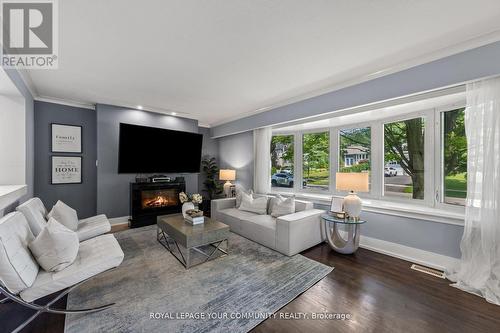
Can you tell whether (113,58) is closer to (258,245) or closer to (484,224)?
(258,245)

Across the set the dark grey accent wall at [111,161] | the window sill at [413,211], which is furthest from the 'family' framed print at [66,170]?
the window sill at [413,211]

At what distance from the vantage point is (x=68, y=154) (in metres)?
4.12

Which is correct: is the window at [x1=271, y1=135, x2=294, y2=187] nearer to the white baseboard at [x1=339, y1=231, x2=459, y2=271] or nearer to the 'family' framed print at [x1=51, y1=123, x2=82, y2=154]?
the white baseboard at [x1=339, y1=231, x2=459, y2=271]

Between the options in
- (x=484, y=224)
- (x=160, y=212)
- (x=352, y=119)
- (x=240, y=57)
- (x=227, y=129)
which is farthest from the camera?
(x=227, y=129)

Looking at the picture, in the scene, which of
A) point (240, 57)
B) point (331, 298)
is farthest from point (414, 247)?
point (240, 57)

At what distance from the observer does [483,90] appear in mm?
Result: 2146

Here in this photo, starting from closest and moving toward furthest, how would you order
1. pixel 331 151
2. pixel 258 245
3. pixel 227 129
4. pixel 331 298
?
pixel 331 298
pixel 258 245
pixel 331 151
pixel 227 129

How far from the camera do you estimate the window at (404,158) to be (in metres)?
3.02

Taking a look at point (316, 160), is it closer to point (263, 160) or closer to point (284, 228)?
point (263, 160)

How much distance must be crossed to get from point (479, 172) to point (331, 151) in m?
2.04

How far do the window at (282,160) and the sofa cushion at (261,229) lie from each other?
144 centimetres

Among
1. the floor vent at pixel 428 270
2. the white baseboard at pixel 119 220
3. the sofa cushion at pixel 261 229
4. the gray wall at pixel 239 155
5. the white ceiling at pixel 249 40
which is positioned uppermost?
the white ceiling at pixel 249 40

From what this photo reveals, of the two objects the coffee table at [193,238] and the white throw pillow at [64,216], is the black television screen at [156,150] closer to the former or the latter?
the white throw pillow at [64,216]

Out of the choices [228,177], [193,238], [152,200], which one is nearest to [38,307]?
[193,238]
